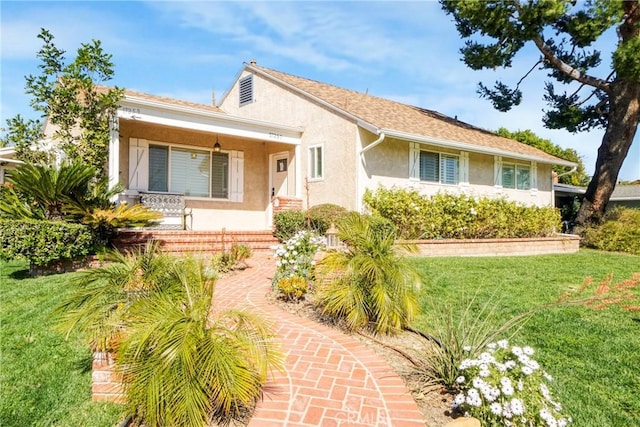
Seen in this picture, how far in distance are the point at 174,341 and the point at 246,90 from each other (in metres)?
14.8

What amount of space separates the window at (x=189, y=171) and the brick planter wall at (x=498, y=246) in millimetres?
6992

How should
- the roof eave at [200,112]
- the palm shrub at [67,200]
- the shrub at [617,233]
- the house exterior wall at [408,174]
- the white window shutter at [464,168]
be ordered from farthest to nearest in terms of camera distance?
the white window shutter at [464,168] < the shrub at [617,233] < the house exterior wall at [408,174] < the roof eave at [200,112] < the palm shrub at [67,200]

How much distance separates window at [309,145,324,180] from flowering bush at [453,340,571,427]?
406 inches

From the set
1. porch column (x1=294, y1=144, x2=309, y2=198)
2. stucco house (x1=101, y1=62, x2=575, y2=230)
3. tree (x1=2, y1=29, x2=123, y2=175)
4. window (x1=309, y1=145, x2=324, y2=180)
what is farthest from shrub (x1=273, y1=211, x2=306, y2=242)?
tree (x1=2, y1=29, x2=123, y2=175)

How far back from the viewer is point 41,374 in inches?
142

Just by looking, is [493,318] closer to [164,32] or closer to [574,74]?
[164,32]

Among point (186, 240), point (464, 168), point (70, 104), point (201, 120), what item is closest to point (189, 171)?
point (201, 120)

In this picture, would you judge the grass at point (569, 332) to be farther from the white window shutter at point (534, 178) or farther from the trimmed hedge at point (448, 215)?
the white window shutter at point (534, 178)

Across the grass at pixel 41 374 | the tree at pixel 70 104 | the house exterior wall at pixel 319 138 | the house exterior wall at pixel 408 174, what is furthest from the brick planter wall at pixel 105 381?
the house exterior wall at pixel 408 174

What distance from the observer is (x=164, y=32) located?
10.3 m

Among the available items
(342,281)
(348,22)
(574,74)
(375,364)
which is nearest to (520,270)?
(342,281)

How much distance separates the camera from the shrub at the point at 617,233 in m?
13.6

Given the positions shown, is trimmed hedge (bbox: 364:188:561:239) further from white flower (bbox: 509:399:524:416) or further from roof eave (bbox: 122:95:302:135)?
white flower (bbox: 509:399:524:416)

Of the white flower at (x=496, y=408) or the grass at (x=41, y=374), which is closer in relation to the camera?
the white flower at (x=496, y=408)
